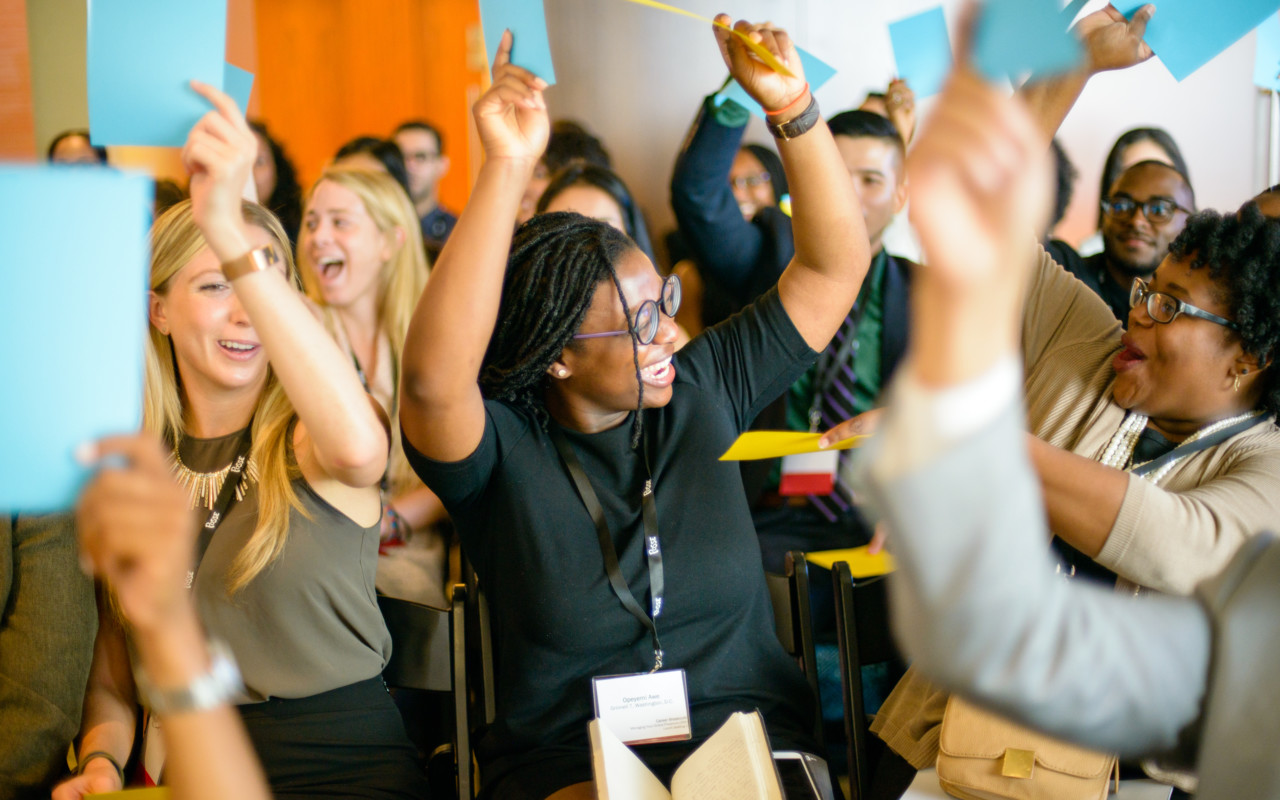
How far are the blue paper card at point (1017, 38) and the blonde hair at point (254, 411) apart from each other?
4.91 feet

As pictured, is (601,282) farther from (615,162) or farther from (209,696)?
(615,162)

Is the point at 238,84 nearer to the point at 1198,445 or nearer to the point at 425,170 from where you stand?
the point at 1198,445

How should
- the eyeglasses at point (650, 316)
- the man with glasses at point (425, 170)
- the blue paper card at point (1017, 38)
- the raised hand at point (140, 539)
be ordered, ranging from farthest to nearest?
the man with glasses at point (425, 170) → the eyeglasses at point (650, 316) → the raised hand at point (140, 539) → the blue paper card at point (1017, 38)

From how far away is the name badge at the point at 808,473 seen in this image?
257 cm

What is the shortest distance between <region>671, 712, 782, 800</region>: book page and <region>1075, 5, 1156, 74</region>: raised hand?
1.42 meters

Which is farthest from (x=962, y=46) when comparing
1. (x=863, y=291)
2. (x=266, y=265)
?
(x=863, y=291)

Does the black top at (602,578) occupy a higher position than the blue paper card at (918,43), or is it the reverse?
the blue paper card at (918,43)

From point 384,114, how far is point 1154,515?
547cm

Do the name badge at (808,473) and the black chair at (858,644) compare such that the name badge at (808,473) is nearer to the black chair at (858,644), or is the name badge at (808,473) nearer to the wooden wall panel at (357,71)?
the black chair at (858,644)

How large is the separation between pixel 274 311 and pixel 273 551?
564 mm

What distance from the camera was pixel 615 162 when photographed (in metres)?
4.92

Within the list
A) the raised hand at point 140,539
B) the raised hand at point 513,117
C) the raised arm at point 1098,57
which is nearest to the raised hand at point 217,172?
the raised hand at point 513,117

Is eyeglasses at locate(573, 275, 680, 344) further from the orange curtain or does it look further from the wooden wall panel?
the wooden wall panel

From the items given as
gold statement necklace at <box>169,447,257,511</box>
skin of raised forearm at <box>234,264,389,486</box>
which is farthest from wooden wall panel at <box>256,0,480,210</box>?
skin of raised forearm at <box>234,264,389,486</box>
